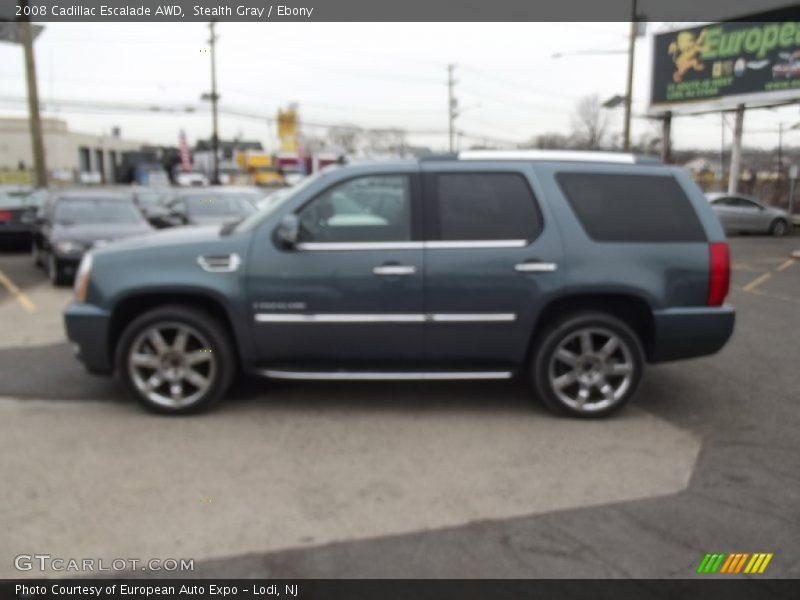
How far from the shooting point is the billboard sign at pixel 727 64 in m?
23.2

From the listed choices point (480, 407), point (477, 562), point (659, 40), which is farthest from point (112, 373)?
point (659, 40)

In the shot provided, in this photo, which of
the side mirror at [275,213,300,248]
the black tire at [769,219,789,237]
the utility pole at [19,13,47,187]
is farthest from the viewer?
the black tire at [769,219,789,237]

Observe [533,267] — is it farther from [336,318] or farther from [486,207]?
[336,318]

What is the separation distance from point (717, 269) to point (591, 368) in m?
1.12

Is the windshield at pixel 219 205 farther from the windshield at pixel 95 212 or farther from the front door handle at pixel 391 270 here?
the front door handle at pixel 391 270

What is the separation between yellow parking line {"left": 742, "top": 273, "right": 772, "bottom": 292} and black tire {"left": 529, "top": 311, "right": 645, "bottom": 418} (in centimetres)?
739

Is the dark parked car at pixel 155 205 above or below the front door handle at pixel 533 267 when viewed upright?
above

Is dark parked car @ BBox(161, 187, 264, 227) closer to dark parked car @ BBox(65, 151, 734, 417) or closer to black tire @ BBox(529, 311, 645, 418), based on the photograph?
dark parked car @ BBox(65, 151, 734, 417)

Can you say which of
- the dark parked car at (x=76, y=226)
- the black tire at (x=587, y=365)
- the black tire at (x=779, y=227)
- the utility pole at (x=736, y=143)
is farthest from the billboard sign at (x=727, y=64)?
the black tire at (x=587, y=365)

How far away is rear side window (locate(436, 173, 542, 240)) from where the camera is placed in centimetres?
480

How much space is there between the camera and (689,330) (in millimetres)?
Answer: 4891
